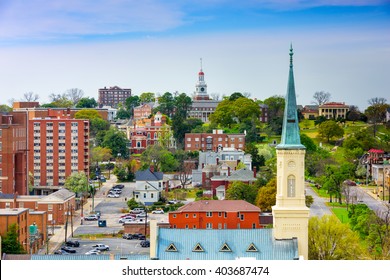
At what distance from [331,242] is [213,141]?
20869 millimetres

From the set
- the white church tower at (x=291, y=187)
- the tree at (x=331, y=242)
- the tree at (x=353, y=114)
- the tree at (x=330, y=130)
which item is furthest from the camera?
the tree at (x=353, y=114)

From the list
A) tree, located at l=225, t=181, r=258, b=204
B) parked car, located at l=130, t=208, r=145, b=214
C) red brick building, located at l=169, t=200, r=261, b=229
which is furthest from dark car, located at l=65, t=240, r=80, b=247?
tree, located at l=225, t=181, r=258, b=204

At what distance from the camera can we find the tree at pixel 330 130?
1271 inches

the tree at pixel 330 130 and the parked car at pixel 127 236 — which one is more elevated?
the tree at pixel 330 130

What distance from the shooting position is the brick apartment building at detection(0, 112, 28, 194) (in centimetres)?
2094

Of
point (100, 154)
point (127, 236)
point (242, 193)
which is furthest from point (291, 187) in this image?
point (100, 154)

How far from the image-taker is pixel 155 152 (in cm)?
2930

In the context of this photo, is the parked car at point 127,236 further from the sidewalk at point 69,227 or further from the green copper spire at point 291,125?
the green copper spire at point 291,125

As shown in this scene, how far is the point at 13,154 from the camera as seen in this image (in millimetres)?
21094

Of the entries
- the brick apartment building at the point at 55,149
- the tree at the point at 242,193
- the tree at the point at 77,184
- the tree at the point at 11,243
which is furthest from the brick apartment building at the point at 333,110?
the tree at the point at 11,243

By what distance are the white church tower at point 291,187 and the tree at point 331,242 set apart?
1.61ft

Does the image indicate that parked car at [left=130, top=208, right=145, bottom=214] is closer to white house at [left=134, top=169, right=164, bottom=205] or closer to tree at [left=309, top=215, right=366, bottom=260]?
white house at [left=134, top=169, right=164, bottom=205]

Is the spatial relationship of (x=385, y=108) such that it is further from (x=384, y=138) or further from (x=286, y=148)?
(x=286, y=148)

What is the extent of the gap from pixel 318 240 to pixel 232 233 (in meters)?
1.42
